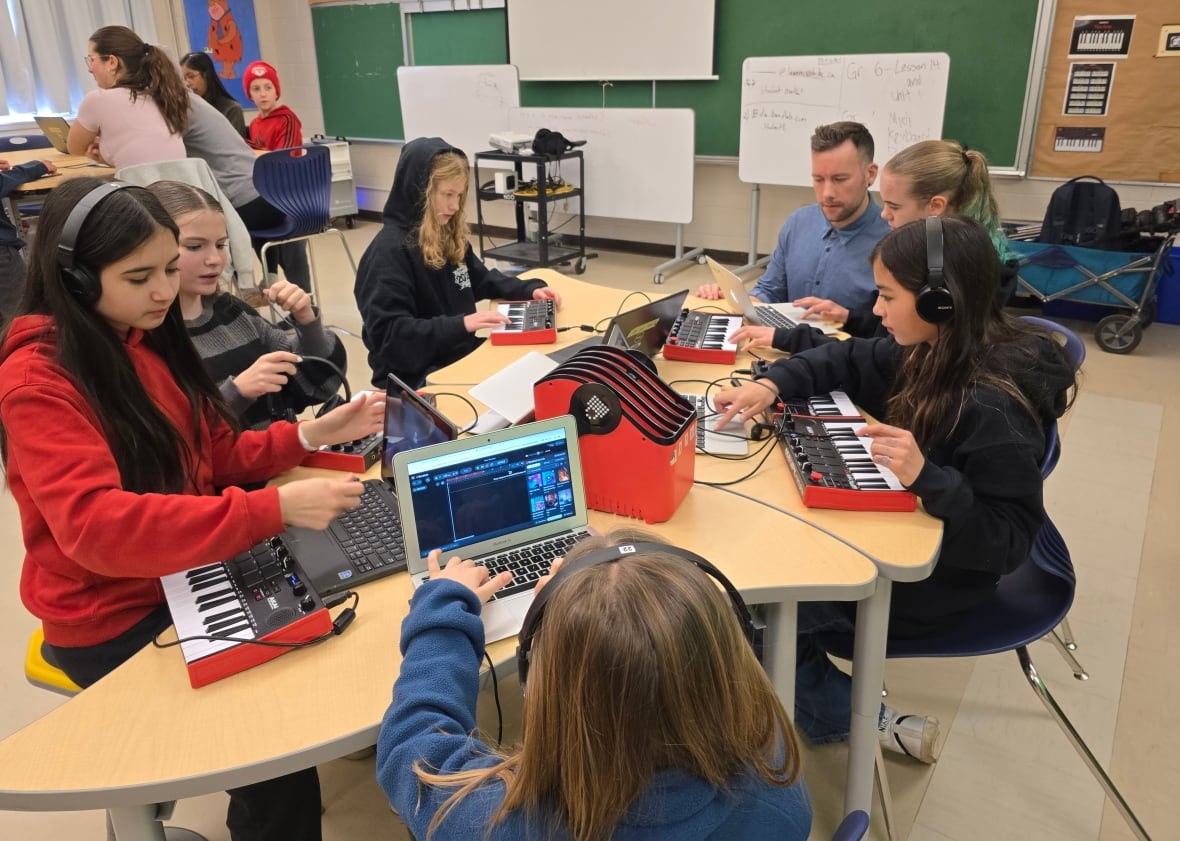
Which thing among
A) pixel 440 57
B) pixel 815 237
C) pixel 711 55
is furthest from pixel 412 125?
pixel 815 237

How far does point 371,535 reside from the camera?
4.45 feet

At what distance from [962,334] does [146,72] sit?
338 centimetres

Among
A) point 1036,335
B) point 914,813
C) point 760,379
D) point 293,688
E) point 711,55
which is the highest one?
point 711,55

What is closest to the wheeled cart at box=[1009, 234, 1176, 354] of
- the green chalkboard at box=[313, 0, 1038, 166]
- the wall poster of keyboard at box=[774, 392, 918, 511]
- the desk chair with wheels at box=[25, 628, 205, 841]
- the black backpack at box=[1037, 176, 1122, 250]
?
the black backpack at box=[1037, 176, 1122, 250]

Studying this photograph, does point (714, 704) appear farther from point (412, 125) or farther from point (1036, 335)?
point (412, 125)

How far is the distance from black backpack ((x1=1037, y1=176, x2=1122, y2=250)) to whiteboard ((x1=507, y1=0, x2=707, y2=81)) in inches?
82.6

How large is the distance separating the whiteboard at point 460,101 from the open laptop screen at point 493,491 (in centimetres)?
503

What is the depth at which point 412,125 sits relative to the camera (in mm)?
6430

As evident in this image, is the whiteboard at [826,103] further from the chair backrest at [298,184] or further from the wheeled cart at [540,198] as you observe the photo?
the chair backrest at [298,184]

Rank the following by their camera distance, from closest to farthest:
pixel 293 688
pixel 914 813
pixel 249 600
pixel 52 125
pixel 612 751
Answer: pixel 612 751, pixel 293 688, pixel 249 600, pixel 914 813, pixel 52 125

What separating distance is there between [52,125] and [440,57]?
271 centimetres

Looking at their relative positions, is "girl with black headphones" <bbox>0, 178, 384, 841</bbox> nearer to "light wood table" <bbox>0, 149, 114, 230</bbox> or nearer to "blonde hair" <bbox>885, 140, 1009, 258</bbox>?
"blonde hair" <bbox>885, 140, 1009, 258</bbox>

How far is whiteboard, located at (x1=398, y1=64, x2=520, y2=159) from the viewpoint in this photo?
5.86 meters

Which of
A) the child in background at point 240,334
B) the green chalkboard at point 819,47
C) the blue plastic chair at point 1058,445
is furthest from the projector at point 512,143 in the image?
the blue plastic chair at point 1058,445
